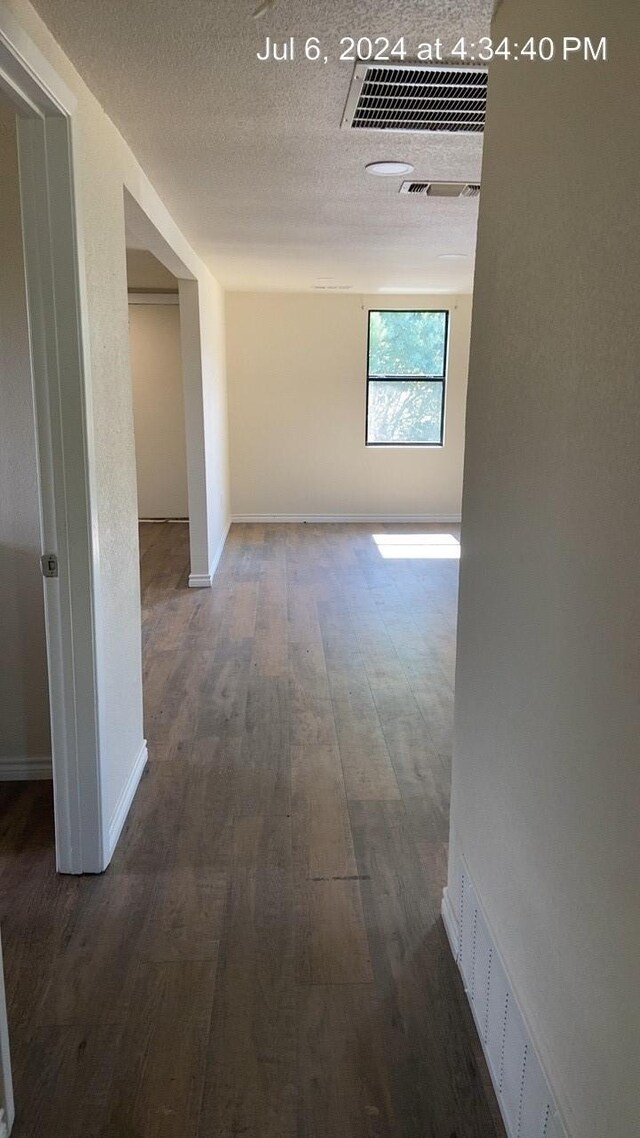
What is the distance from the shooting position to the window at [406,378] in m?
7.91

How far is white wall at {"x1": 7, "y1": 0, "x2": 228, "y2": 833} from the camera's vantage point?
A: 2154mm

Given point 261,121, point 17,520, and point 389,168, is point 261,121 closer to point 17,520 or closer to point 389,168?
point 389,168

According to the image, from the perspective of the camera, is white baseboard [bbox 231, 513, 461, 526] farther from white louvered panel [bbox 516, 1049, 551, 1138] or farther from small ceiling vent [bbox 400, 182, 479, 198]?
white louvered panel [bbox 516, 1049, 551, 1138]

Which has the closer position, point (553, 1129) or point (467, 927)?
point (553, 1129)

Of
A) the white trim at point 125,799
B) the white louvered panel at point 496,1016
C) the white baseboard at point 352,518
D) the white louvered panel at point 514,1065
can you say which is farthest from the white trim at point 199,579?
the white louvered panel at point 514,1065

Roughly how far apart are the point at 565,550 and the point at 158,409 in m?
7.52

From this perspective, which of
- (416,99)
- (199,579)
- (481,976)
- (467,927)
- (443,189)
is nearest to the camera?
(481,976)

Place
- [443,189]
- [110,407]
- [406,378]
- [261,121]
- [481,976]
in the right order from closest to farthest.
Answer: [481,976], [261,121], [110,407], [443,189], [406,378]

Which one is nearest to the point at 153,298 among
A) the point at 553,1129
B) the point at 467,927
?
the point at 467,927

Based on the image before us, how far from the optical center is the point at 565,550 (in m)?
1.28

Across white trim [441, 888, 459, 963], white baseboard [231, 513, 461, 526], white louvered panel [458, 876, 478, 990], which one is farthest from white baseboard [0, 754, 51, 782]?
white baseboard [231, 513, 461, 526]

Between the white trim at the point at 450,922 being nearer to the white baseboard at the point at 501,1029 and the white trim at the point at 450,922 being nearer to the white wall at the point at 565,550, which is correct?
the white baseboard at the point at 501,1029

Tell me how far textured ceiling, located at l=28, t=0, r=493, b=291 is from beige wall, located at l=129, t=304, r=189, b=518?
144 inches

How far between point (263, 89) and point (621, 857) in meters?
2.03
